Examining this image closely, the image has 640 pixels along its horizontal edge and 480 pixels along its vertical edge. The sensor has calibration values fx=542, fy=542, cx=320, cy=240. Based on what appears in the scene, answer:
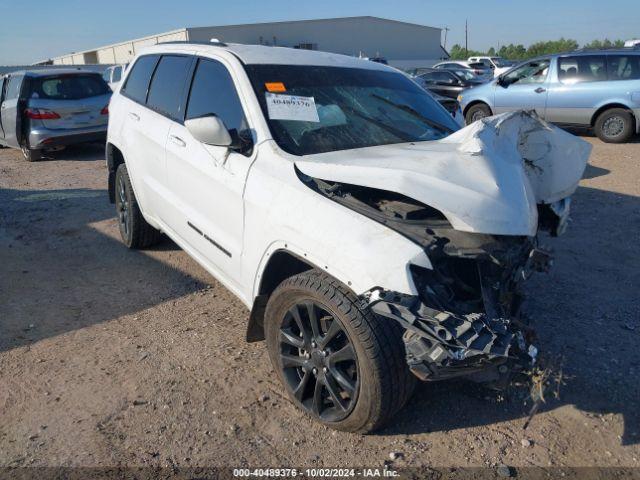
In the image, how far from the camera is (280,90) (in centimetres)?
343

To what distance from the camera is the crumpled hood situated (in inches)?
103

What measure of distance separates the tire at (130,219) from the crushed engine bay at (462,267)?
2669 mm

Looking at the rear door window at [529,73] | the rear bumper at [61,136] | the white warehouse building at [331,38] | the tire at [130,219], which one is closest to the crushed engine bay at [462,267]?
the tire at [130,219]

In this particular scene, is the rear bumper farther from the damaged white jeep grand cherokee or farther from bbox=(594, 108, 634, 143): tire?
bbox=(594, 108, 634, 143): tire

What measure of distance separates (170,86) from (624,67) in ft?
31.6

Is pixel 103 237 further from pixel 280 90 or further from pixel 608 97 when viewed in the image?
pixel 608 97

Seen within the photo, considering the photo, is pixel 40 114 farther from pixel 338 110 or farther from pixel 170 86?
pixel 338 110

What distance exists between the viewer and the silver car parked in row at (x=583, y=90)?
34.3 ft

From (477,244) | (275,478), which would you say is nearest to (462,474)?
(275,478)

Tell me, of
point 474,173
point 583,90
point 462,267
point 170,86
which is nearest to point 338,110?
point 474,173

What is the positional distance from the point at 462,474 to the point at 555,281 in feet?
8.03

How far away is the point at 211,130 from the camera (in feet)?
10.3

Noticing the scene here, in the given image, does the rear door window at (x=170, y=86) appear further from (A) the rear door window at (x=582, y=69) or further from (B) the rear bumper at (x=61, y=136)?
(A) the rear door window at (x=582, y=69)

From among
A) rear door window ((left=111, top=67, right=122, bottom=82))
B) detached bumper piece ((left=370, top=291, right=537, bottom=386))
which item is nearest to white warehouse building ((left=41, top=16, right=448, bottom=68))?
rear door window ((left=111, top=67, right=122, bottom=82))
